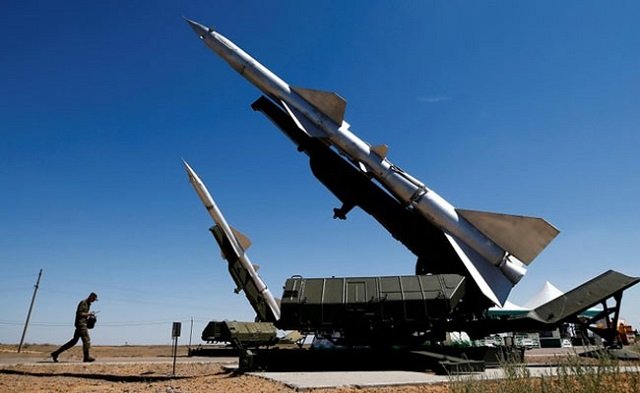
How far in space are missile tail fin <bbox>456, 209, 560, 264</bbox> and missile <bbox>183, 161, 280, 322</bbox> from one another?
7.36 meters

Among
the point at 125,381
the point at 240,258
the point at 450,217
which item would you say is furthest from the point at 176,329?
the point at 450,217

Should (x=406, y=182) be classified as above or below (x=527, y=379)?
above

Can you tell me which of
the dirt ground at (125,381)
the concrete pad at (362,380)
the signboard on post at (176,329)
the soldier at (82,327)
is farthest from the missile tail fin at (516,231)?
the soldier at (82,327)

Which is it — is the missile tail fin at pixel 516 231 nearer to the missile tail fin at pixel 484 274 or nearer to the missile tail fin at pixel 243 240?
the missile tail fin at pixel 484 274

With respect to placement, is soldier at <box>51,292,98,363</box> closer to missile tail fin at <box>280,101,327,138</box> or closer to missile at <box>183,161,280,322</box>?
missile at <box>183,161,280,322</box>

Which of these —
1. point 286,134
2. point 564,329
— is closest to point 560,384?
point 564,329

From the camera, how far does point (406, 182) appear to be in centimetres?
1066

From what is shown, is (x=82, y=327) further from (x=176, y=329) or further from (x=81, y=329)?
(x=176, y=329)

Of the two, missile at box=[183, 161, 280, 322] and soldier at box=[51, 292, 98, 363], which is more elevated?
missile at box=[183, 161, 280, 322]

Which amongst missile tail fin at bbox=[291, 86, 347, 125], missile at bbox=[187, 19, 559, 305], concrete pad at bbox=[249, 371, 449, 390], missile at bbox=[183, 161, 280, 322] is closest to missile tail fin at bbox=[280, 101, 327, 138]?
missile at bbox=[187, 19, 559, 305]

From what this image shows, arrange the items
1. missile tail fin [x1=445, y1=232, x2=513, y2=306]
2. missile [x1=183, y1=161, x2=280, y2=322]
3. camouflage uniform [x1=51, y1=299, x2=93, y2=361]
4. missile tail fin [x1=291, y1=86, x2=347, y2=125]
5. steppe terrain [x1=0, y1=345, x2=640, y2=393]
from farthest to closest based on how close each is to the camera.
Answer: missile [x1=183, y1=161, x2=280, y2=322]
camouflage uniform [x1=51, y1=299, x2=93, y2=361]
missile tail fin [x1=291, y1=86, x2=347, y2=125]
missile tail fin [x1=445, y1=232, x2=513, y2=306]
steppe terrain [x1=0, y1=345, x2=640, y2=393]

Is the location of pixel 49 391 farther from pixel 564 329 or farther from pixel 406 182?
pixel 564 329

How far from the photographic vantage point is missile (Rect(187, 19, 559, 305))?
10.1m

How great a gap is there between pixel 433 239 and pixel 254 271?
22.2ft
